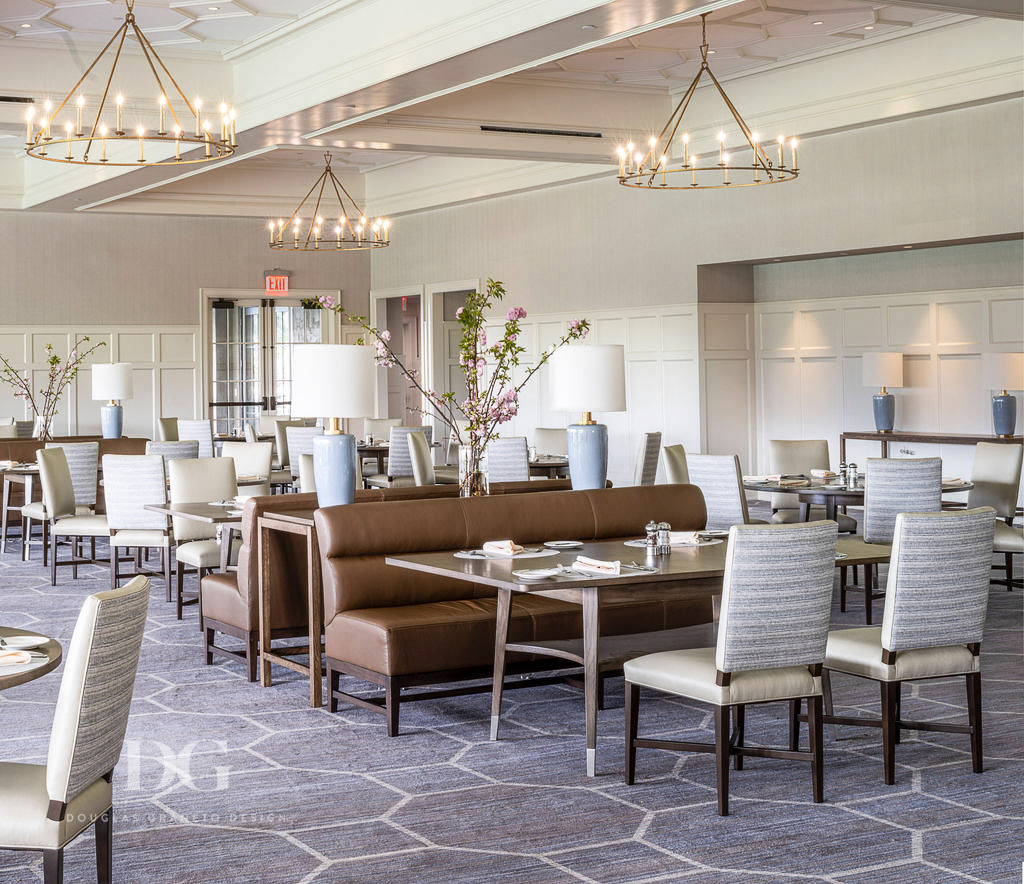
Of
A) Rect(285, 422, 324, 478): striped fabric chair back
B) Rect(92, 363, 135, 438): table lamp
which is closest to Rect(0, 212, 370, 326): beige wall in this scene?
Rect(92, 363, 135, 438): table lamp

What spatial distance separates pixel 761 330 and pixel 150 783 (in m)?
10.1

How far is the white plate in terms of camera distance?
345cm

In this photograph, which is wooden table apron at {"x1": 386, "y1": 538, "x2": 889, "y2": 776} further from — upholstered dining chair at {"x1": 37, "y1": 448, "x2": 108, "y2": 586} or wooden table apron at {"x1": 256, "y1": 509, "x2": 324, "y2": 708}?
upholstered dining chair at {"x1": 37, "y1": 448, "x2": 108, "y2": 586}

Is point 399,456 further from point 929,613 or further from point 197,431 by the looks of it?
point 929,613

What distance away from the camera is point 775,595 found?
4027 millimetres

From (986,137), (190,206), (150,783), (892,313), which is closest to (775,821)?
(150,783)

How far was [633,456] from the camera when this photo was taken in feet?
46.6

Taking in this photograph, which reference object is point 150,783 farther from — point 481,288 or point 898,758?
point 481,288

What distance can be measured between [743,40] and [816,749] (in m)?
7.25

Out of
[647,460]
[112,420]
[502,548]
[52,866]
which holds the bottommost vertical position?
[52,866]

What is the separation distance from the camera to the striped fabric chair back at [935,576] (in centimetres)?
421

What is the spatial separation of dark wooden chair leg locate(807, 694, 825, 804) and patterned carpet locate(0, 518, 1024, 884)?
57 millimetres

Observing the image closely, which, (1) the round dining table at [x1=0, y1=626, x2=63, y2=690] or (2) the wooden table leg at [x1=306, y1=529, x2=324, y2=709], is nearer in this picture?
(1) the round dining table at [x1=0, y1=626, x2=63, y2=690]

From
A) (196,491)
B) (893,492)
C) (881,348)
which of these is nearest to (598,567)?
(893,492)
